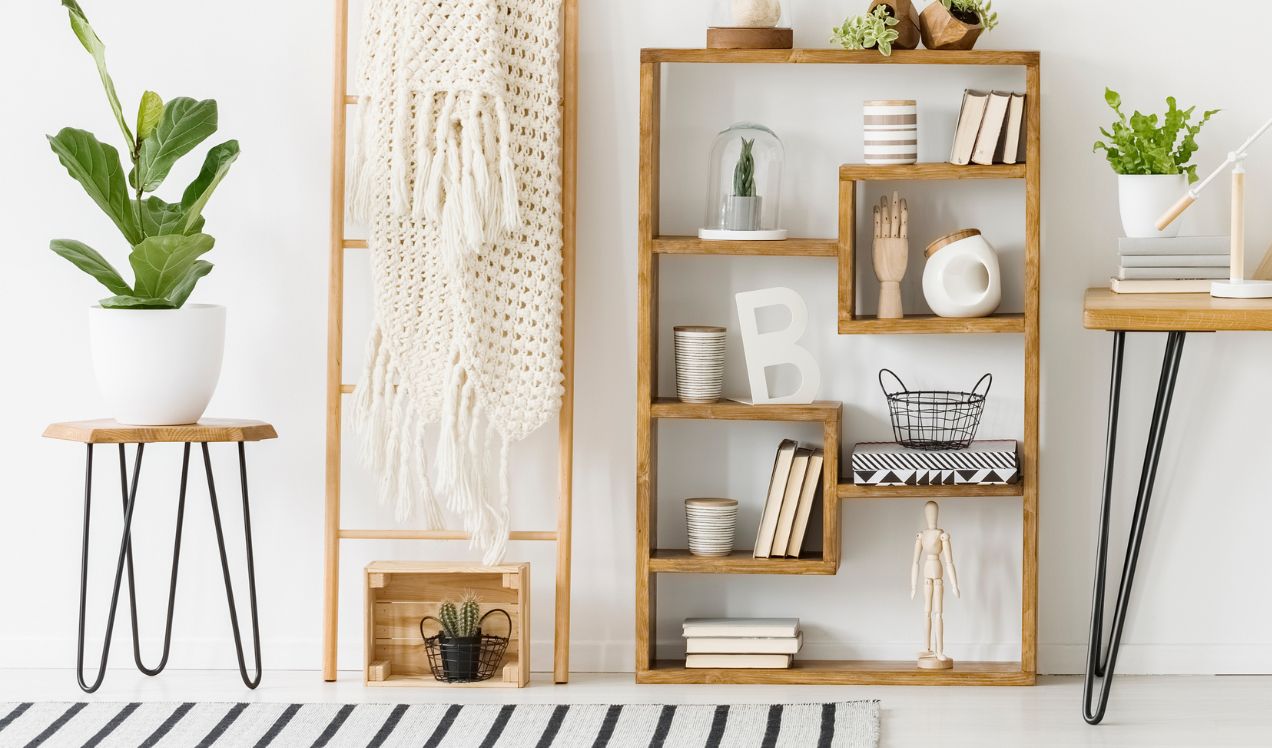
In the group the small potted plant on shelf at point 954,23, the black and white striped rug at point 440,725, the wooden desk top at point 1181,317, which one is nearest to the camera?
the wooden desk top at point 1181,317

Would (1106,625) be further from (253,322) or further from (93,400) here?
(93,400)

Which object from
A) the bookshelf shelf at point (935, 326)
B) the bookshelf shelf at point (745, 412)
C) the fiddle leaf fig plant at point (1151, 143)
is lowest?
the bookshelf shelf at point (745, 412)

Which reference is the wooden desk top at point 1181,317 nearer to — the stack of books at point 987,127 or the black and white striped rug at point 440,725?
the stack of books at point 987,127

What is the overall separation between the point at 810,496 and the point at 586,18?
42.0 inches

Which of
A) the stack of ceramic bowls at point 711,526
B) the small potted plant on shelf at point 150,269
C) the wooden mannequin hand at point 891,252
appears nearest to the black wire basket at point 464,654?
the stack of ceramic bowls at point 711,526

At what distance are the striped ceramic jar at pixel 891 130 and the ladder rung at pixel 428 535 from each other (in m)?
0.99

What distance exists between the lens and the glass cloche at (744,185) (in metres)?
2.55

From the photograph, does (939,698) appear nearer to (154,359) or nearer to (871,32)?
(871,32)

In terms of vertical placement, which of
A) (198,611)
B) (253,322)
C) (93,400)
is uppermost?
(253,322)

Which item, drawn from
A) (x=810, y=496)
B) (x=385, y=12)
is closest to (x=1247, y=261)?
(x=810, y=496)

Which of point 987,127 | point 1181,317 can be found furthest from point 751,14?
point 1181,317

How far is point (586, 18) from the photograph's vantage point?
2.69 m

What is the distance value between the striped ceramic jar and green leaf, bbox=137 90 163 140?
4.32 feet

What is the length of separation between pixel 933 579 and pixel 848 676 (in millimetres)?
254
